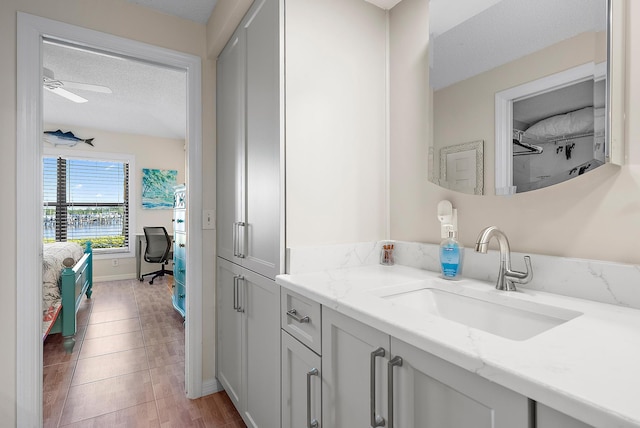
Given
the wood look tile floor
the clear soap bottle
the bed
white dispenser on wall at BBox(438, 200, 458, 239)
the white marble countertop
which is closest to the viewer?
the white marble countertop

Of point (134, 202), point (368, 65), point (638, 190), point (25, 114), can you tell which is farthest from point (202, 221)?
point (134, 202)

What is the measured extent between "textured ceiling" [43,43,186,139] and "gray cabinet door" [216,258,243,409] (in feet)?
4.70

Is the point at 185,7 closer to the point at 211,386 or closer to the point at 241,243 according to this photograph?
the point at 241,243

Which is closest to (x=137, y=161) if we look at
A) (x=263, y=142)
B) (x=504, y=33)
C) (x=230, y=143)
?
(x=230, y=143)

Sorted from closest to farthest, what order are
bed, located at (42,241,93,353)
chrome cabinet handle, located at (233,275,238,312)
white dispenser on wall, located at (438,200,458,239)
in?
white dispenser on wall, located at (438,200,458,239), chrome cabinet handle, located at (233,275,238,312), bed, located at (42,241,93,353)

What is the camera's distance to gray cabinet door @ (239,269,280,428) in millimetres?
1405

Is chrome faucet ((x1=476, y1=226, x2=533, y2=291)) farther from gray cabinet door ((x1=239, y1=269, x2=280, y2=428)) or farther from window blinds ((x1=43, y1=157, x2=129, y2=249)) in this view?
window blinds ((x1=43, y1=157, x2=129, y2=249))

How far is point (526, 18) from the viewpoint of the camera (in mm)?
1157

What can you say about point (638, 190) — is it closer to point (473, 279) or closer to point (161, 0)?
point (473, 279)

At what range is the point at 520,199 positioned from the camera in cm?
121

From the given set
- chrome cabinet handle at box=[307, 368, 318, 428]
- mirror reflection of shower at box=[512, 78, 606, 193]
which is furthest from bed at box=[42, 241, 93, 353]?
mirror reflection of shower at box=[512, 78, 606, 193]

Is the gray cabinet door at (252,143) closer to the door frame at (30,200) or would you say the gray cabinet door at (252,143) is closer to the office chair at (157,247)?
the door frame at (30,200)

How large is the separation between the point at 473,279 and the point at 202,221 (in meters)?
1.66

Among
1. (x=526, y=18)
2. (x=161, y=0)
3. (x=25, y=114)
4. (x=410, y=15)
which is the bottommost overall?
(x=25, y=114)
